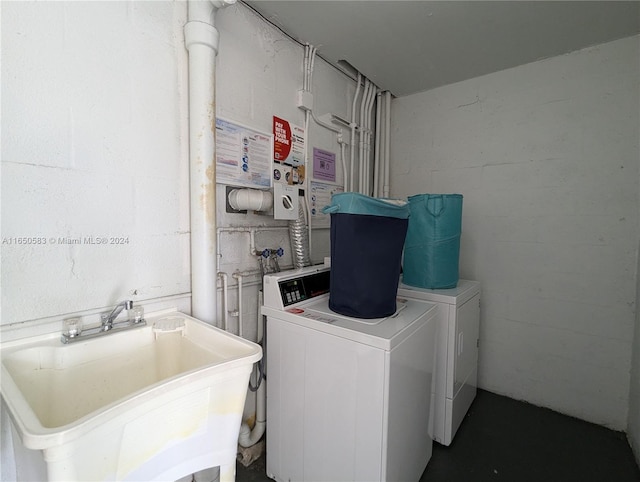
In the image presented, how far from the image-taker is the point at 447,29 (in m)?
1.70

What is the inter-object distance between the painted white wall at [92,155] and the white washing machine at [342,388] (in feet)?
1.73

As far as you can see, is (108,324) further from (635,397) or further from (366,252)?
(635,397)

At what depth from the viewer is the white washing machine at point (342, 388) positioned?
3.67ft

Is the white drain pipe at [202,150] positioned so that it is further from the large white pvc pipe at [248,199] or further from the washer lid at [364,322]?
the washer lid at [364,322]

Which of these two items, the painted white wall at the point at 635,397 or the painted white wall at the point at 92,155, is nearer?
the painted white wall at the point at 92,155

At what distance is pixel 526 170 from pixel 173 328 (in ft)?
7.58

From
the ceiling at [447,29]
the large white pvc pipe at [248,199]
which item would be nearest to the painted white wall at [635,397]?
the ceiling at [447,29]

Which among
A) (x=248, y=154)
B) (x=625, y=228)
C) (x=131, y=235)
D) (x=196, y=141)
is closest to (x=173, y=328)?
(x=131, y=235)

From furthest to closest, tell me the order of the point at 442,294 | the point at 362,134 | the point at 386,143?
the point at 386,143 < the point at 362,134 < the point at 442,294

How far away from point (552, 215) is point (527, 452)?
1.42m

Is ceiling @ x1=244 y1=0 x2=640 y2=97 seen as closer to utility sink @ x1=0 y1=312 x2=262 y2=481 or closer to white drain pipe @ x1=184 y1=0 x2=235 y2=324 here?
white drain pipe @ x1=184 y1=0 x2=235 y2=324

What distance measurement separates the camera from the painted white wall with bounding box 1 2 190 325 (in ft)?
2.99

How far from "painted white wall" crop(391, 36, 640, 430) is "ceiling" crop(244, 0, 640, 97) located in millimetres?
173

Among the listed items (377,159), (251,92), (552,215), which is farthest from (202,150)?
(552,215)
